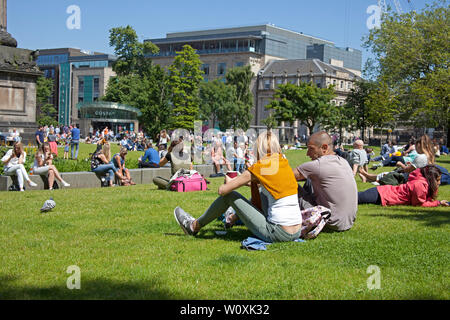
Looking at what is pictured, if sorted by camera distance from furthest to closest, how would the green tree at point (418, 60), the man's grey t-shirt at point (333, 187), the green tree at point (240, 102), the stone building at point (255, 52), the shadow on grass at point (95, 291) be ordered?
the stone building at point (255, 52), the green tree at point (240, 102), the green tree at point (418, 60), the man's grey t-shirt at point (333, 187), the shadow on grass at point (95, 291)

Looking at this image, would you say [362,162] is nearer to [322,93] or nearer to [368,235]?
[368,235]

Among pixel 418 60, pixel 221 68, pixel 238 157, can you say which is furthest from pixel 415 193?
pixel 221 68

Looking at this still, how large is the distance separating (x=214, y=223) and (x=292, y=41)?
121m

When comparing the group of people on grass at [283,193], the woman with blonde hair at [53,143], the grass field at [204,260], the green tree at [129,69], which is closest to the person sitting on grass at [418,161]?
the grass field at [204,260]

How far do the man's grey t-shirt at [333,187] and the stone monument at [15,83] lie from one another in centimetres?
2090

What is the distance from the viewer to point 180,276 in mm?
5188

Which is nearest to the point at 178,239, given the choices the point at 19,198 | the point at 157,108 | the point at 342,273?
the point at 342,273

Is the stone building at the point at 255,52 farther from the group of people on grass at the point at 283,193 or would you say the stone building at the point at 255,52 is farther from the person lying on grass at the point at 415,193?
the group of people on grass at the point at 283,193

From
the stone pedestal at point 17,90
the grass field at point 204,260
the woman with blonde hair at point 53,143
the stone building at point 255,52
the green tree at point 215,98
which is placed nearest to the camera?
the grass field at point 204,260

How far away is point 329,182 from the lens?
24.2 feet

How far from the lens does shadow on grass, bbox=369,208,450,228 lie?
8545 millimetres

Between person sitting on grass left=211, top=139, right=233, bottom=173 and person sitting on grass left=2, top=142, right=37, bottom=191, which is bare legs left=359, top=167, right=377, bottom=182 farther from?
person sitting on grass left=2, top=142, right=37, bottom=191

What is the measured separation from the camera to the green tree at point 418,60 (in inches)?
1452

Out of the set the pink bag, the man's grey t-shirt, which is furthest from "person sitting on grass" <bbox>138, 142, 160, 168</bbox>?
the man's grey t-shirt
